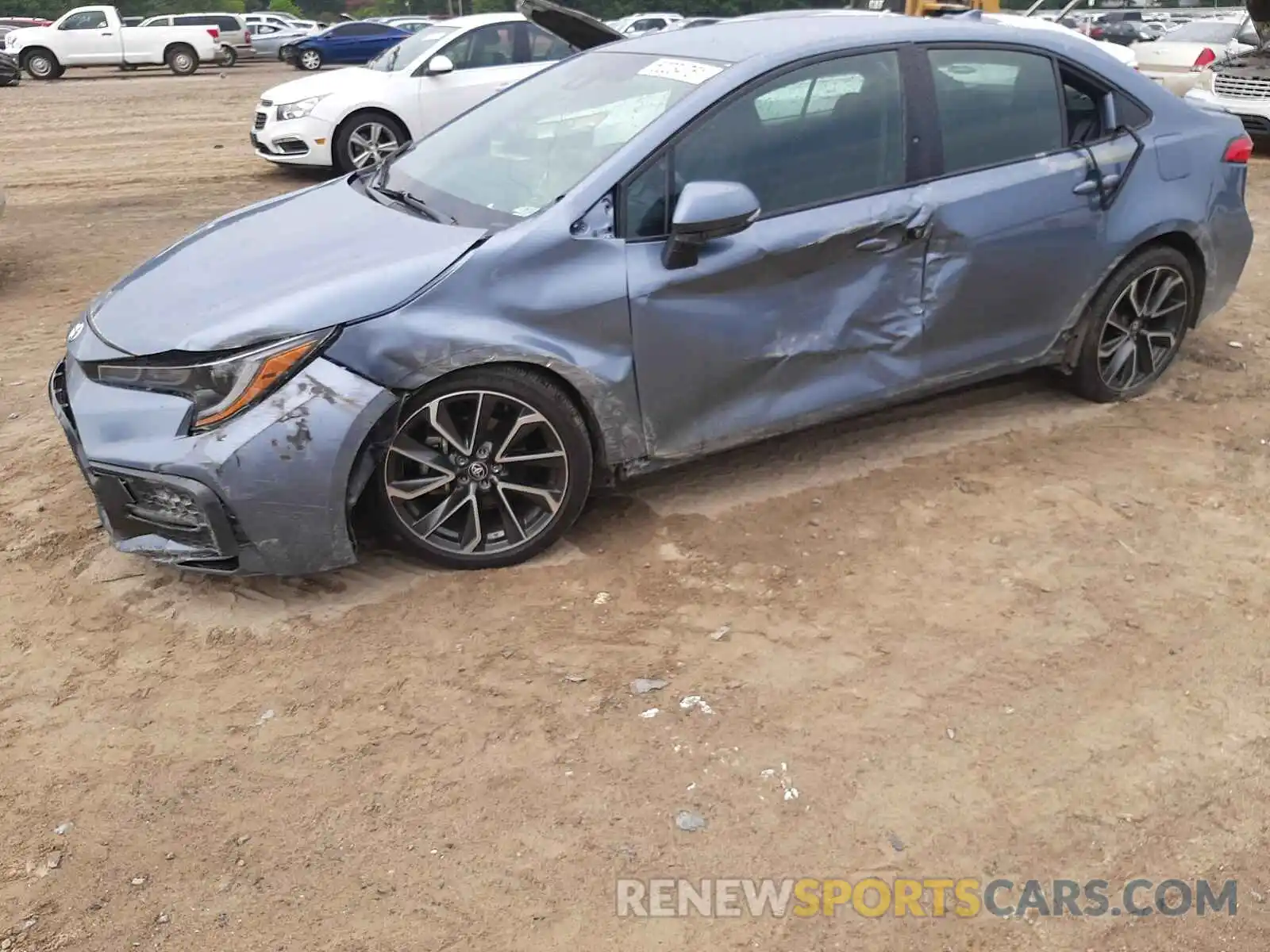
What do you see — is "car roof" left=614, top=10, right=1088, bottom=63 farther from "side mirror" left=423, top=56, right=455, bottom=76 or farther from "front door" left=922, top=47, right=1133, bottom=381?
"side mirror" left=423, top=56, right=455, bottom=76

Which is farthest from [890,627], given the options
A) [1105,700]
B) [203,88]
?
[203,88]

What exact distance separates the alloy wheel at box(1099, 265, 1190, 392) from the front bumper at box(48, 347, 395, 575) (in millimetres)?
3241

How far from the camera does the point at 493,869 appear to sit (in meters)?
2.46

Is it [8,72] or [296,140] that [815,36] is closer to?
[296,140]

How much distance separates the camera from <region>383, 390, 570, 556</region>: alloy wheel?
3.35 meters

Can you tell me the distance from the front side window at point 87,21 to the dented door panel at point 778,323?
27250 mm

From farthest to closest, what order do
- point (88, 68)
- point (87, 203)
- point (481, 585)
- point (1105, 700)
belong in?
point (88, 68) < point (87, 203) < point (481, 585) < point (1105, 700)

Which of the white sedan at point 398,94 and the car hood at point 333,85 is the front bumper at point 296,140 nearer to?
the white sedan at point 398,94

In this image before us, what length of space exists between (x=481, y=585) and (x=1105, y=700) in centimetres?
192

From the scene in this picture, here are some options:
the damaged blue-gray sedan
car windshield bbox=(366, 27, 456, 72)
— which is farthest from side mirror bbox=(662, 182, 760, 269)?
car windshield bbox=(366, 27, 456, 72)

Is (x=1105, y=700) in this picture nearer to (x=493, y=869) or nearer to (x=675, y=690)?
(x=675, y=690)

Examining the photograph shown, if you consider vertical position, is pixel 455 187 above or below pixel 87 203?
above

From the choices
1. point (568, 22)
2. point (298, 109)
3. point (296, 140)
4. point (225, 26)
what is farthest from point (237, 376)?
point (225, 26)

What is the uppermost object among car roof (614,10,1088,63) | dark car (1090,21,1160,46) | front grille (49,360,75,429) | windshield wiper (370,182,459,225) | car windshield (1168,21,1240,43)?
car roof (614,10,1088,63)
